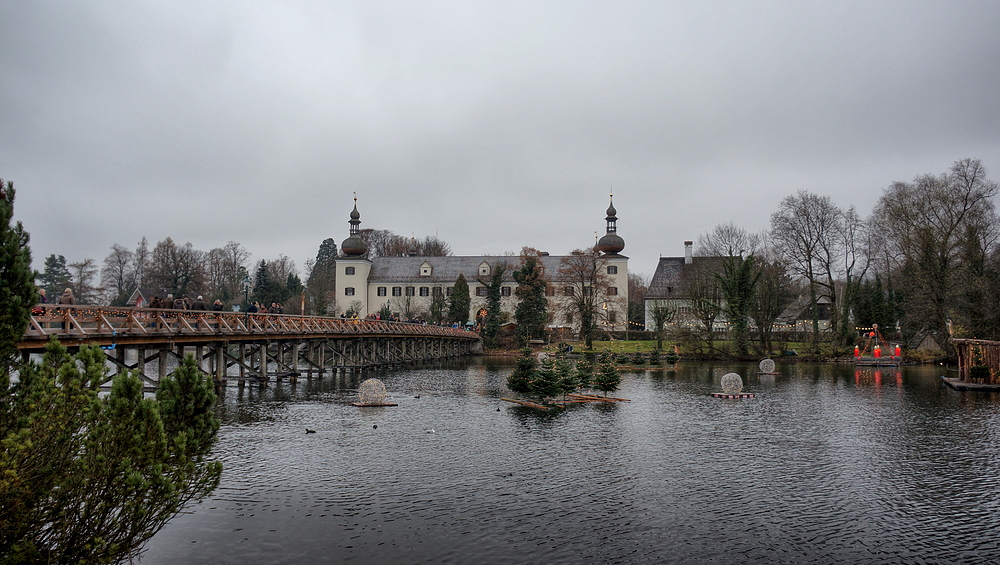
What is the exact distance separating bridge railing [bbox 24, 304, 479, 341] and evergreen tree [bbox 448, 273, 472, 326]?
43405 mm

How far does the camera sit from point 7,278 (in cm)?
822

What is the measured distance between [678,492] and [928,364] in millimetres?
47926

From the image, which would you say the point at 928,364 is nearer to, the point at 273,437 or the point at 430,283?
the point at 273,437

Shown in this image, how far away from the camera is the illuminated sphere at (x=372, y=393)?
81.7ft

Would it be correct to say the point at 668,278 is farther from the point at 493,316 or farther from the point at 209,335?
the point at 209,335

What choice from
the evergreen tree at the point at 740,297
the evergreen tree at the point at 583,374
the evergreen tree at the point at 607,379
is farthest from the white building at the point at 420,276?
the evergreen tree at the point at 607,379

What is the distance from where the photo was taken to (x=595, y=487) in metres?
13.5

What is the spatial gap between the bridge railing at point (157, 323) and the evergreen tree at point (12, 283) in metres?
7.55

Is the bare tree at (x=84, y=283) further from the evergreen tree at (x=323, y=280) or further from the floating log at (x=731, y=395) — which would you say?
the floating log at (x=731, y=395)

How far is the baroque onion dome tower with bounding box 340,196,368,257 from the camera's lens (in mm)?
90375

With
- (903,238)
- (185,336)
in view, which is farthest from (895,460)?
(903,238)

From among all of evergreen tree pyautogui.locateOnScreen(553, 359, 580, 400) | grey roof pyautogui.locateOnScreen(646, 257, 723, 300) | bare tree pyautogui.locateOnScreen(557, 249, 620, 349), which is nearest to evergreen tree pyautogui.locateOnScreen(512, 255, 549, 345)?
bare tree pyautogui.locateOnScreen(557, 249, 620, 349)

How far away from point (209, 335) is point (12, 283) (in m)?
18.1

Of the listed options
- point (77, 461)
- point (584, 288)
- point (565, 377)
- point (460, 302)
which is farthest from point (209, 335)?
point (460, 302)
